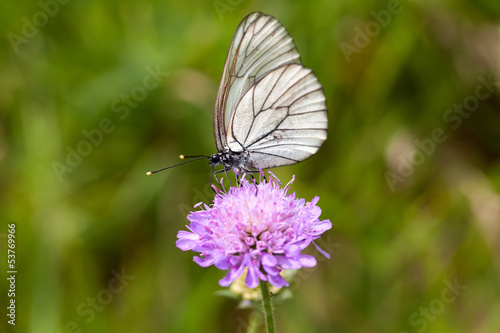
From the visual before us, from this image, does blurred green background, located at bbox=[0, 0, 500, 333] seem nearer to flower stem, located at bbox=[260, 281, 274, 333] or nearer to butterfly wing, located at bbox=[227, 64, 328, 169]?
butterfly wing, located at bbox=[227, 64, 328, 169]

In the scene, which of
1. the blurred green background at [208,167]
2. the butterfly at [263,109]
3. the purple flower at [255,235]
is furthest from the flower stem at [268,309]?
the blurred green background at [208,167]

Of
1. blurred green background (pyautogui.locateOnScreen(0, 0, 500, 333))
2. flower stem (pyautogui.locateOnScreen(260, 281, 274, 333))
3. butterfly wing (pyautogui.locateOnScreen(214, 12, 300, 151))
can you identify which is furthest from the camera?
blurred green background (pyautogui.locateOnScreen(0, 0, 500, 333))

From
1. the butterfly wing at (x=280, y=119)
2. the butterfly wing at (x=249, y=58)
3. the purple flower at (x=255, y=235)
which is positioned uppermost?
the butterfly wing at (x=249, y=58)

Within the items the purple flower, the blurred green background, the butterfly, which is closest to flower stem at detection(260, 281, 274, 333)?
the purple flower

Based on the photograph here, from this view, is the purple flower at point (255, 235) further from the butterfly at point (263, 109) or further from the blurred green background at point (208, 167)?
the blurred green background at point (208, 167)

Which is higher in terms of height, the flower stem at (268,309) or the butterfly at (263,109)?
the butterfly at (263,109)

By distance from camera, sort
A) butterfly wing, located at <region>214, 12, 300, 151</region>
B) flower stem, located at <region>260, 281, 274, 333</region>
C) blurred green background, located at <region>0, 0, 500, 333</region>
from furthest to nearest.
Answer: blurred green background, located at <region>0, 0, 500, 333</region> → butterfly wing, located at <region>214, 12, 300, 151</region> → flower stem, located at <region>260, 281, 274, 333</region>

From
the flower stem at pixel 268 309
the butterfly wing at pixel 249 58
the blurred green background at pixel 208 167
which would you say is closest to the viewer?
the flower stem at pixel 268 309

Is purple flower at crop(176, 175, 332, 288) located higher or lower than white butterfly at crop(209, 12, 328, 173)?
lower

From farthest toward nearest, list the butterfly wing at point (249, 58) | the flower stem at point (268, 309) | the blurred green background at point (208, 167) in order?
1. the blurred green background at point (208, 167)
2. the butterfly wing at point (249, 58)
3. the flower stem at point (268, 309)
